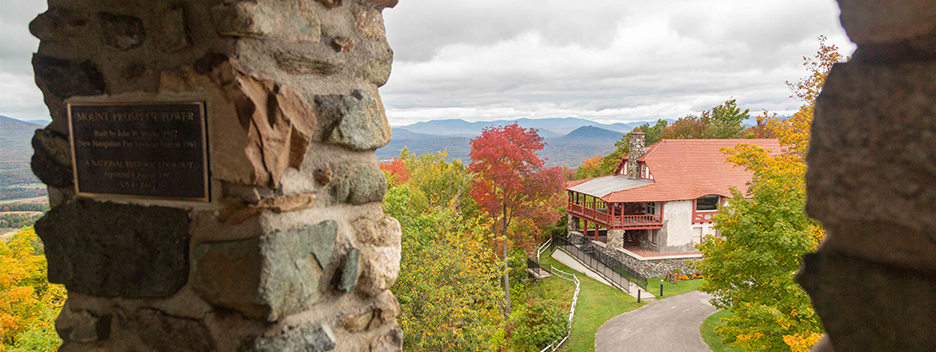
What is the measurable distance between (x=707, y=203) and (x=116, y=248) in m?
23.3

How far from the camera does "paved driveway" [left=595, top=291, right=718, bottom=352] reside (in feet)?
44.1

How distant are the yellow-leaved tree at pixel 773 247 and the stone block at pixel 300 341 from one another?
9202mm

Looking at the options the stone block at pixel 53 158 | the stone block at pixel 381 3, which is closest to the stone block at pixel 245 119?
the stone block at pixel 53 158

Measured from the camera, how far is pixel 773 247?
959cm

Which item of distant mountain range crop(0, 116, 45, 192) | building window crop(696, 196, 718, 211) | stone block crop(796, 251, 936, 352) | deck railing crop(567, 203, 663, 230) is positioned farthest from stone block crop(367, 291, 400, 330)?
building window crop(696, 196, 718, 211)

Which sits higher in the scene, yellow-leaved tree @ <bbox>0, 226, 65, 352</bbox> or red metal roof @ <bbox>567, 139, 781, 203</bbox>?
red metal roof @ <bbox>567, 139, 781, 203</bbox>

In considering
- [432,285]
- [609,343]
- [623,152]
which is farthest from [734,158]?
[623,152]

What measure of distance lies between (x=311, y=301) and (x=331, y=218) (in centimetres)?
32

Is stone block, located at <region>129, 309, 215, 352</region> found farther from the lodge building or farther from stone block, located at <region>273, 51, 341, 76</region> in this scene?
the lodge building

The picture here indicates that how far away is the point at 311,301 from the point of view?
5.84 feet

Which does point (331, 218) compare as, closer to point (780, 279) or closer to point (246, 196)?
point (246, 196)

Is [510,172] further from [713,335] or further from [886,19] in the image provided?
[886,19]

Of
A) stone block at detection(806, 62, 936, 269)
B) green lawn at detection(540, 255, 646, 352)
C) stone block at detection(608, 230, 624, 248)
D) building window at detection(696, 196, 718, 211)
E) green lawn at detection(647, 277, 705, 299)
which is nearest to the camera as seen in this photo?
stone block at detection(806, 62, 936, 269)

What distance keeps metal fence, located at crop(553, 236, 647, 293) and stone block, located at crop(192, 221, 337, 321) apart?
1828 centimetres
